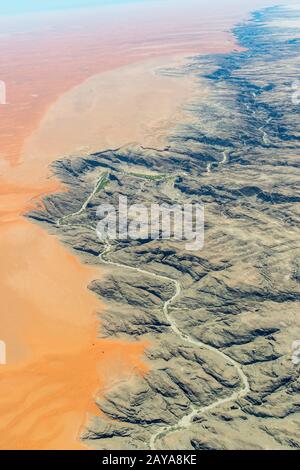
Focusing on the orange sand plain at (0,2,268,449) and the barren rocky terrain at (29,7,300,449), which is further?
the barren rocky terrain at (29,7,300,449)

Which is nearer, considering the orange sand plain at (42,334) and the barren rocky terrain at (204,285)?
the orange sand plain at (42,334)

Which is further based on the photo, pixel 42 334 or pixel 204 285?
pixel 204 285

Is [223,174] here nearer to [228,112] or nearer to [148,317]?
[228,112]

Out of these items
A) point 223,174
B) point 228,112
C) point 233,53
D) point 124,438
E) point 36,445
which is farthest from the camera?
point 233,53

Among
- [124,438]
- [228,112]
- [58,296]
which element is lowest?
[124,438]

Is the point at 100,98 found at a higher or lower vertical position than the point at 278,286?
higher

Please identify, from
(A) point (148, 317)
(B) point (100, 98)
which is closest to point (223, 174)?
(A) point (148, 317)

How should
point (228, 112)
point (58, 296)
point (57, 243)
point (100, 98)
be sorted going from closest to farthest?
point (58, 296)
point (57, 243)
point (228, 112)
point (100, 98)

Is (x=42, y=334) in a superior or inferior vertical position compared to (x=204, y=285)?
superior
